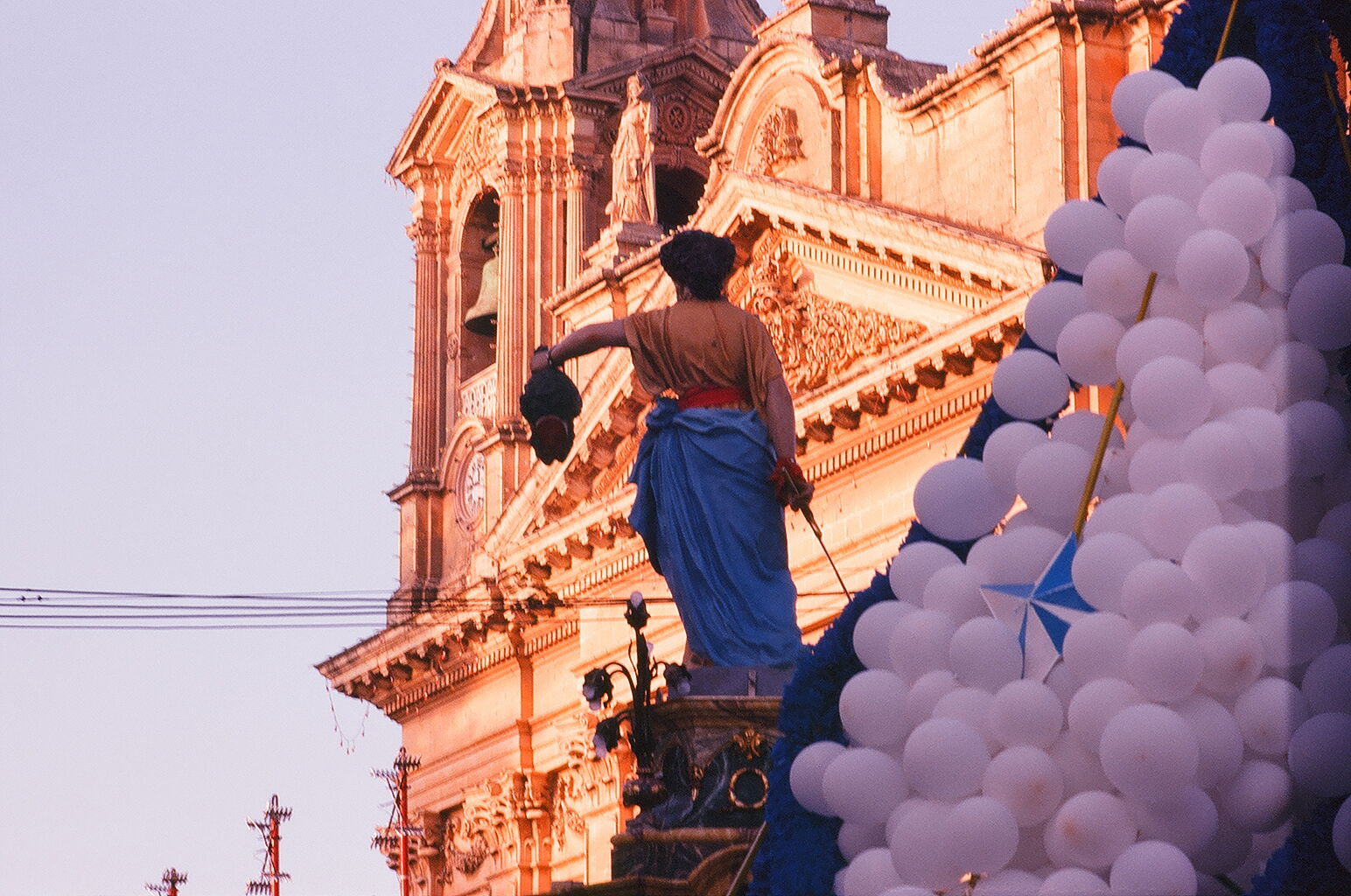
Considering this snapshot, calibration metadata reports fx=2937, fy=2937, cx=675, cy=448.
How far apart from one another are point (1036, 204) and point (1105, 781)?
61.4ft

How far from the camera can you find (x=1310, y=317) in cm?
752

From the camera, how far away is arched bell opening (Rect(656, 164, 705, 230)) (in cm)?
3734

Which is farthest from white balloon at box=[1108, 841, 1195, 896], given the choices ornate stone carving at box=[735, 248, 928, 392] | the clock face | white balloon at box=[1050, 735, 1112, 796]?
the clock face

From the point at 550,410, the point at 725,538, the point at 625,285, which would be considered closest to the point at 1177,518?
the point at 725,538

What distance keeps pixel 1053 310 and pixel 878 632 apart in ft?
3.35

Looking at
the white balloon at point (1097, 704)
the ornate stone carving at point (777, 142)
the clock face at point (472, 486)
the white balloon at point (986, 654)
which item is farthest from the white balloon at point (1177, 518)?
the clock face at point (472, 486)

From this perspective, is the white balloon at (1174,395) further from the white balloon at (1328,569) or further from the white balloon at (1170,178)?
the white balloon at (1170,178)

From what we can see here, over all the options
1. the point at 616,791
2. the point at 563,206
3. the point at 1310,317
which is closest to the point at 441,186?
the point at 563,206

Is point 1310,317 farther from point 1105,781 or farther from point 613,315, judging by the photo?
point 613,315

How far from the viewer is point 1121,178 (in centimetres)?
807

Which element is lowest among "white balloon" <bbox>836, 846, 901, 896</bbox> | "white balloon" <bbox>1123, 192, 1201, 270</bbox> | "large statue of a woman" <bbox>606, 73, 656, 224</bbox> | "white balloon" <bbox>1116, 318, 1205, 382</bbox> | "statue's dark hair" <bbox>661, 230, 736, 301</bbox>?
"white balloon" <bbox>836, 846, 901, 896</bbox>

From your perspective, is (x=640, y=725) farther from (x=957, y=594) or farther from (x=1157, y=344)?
(x=1157, y=344)

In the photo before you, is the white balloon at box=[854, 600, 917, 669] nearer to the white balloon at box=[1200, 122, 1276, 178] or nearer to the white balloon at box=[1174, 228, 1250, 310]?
the white balloon at box=[1174, 228, 1250, 310]

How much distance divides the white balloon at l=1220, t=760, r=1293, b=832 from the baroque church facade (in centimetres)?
1600
